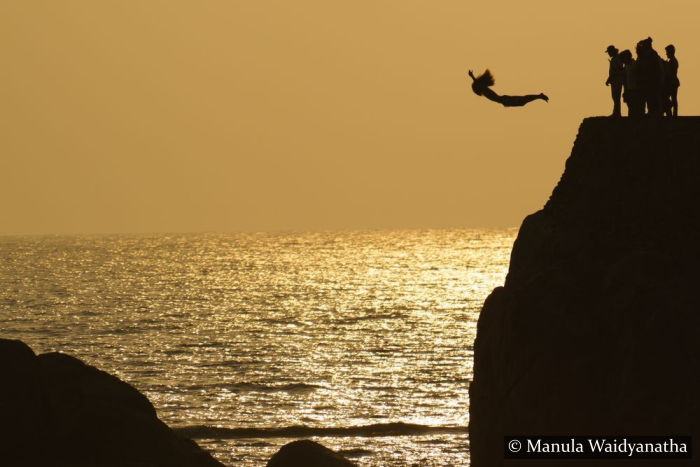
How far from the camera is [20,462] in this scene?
102 ft

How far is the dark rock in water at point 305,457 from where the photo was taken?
32562mm

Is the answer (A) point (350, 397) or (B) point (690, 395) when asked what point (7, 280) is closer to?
(A) point (350, 397)

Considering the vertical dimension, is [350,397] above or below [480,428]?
below

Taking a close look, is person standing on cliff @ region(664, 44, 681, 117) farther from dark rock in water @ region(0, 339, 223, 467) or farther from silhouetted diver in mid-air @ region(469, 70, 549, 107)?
dark rock in water @ region(0, 339, 223, 467)

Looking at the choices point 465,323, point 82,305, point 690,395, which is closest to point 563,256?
point 690,395

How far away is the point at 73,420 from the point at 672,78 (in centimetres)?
1838

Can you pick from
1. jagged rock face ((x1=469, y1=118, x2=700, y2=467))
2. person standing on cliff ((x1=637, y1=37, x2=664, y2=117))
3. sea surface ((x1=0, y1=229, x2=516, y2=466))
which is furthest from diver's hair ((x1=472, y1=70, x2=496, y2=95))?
sea surface ((x1=0, y1=229, x2=516, y2=466))

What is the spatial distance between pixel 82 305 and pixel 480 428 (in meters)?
101

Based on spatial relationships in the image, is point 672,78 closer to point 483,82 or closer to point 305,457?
point 483,82

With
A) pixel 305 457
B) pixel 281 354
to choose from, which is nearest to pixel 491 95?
pixel 305 457

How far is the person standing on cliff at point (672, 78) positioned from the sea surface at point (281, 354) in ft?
57.8

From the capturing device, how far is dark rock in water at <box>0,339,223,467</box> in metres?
31.5

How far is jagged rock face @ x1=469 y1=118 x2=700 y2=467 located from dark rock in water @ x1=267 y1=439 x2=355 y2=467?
→ 5178 mm

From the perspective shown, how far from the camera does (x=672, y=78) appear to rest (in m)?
29.3
